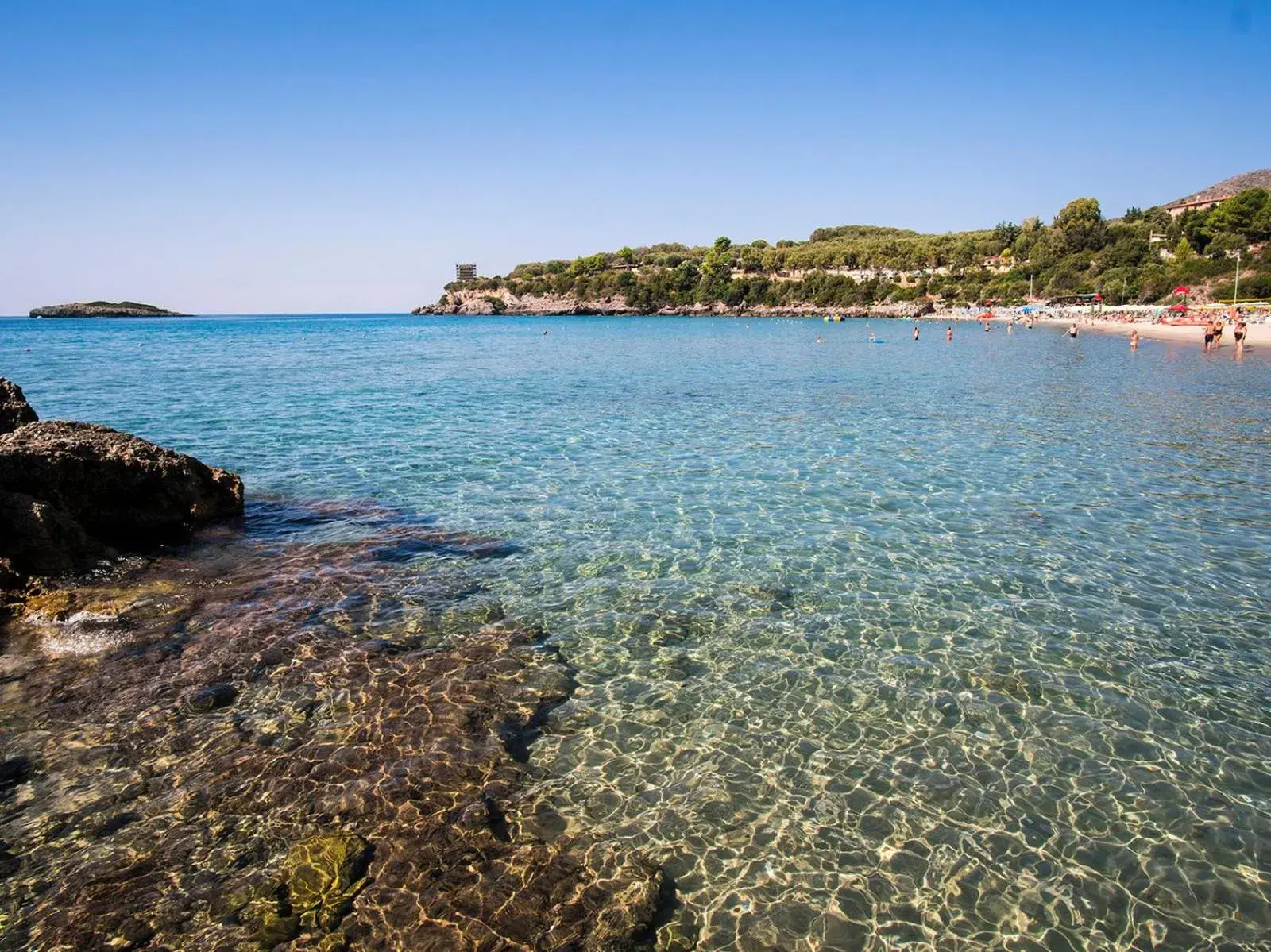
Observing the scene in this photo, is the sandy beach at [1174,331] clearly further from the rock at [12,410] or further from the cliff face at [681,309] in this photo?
the rock at [12,410]

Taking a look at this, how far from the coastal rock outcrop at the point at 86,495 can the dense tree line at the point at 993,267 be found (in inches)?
4043

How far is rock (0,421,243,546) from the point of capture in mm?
9586

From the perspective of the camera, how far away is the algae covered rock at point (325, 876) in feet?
13.6

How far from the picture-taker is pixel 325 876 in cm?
440

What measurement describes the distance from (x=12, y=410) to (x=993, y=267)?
15976 centimetres

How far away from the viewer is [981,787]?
5.31m

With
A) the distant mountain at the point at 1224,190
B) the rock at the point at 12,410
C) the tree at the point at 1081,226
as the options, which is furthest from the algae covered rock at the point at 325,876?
the distant mountain at the point at 1224,190

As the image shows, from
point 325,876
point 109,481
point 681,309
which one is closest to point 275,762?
point 325,876

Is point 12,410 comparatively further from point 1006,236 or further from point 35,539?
point 1006,236

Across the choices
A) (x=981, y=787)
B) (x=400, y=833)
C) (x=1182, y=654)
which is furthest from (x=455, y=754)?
(x=1182, y=654)

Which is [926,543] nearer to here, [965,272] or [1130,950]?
[1130,950]

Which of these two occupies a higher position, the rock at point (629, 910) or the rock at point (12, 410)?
the rock at point (12, 410)

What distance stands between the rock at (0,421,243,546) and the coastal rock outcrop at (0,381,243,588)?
1 centimetres

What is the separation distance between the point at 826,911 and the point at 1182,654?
208 inches
